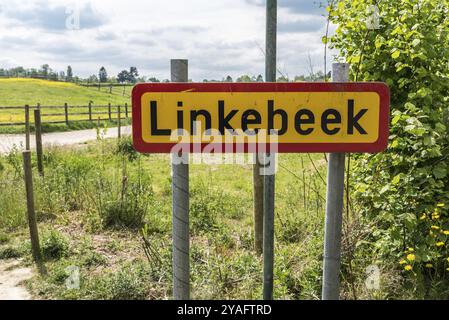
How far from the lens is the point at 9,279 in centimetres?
354

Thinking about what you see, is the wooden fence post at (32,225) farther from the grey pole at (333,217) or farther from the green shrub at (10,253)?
the grey pole at (333,217)

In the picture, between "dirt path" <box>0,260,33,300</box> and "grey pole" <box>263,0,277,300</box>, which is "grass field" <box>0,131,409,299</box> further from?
"grey pole" <box>263,0,277,300</box>

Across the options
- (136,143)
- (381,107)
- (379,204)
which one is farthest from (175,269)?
(379,204)

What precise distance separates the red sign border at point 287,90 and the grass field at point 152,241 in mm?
1223

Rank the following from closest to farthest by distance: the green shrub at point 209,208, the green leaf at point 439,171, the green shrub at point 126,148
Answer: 1. the green leaf at point 439,171
2. the green shrub at point 209,208
3. the green shrub at point 126,148

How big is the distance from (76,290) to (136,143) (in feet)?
6.35

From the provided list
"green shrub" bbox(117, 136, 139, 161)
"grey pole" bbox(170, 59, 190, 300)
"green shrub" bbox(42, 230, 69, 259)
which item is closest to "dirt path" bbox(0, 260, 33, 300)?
"green shrub" bbox(42, 230, 69, 259)

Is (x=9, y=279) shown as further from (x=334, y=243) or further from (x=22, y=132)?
(x=22, y=132)

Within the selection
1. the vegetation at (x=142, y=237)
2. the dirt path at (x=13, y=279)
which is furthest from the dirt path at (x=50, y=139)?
the dirt path at (x=13, y=279)

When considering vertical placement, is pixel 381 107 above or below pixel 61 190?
above

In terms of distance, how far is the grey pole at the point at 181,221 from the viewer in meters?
1.84

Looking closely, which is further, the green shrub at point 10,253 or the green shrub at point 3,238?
the green shrub at point 3,238

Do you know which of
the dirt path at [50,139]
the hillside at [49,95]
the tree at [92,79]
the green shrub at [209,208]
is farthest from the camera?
the tree at [92,79]

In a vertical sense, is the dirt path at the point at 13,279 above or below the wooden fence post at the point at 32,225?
below
